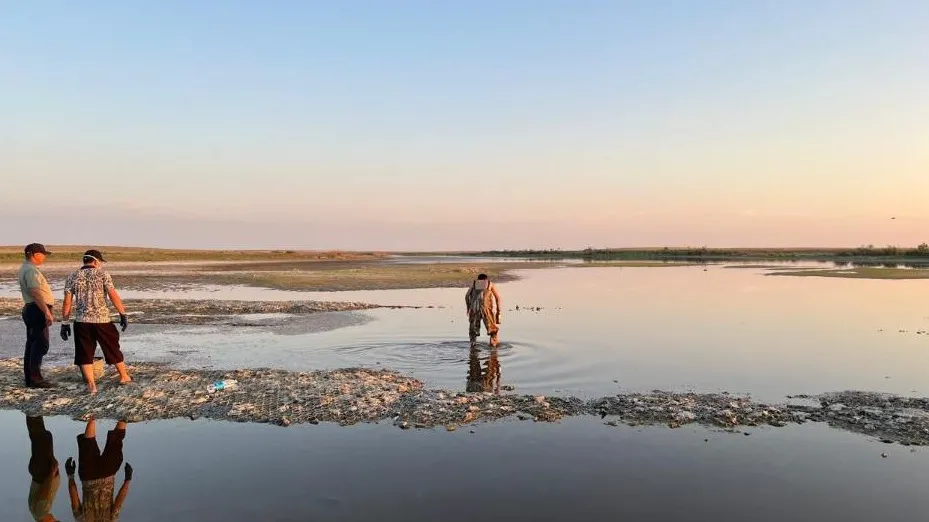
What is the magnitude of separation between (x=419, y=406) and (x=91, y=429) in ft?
17.6

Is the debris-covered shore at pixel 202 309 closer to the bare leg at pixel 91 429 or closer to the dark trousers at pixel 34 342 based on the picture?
the dark trousers at pixel 34 342

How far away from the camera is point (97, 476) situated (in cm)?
814

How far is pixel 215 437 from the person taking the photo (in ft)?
32.1


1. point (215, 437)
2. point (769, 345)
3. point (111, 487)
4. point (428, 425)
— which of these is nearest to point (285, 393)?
point (215, 437)

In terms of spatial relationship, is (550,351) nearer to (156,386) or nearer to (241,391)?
(241,391)

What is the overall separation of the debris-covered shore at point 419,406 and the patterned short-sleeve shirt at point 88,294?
57.9 inches

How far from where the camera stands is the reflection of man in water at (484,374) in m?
13.3

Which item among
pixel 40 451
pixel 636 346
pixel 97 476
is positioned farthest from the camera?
pixel 636 346

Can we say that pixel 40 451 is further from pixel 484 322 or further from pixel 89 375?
pixel 484 322

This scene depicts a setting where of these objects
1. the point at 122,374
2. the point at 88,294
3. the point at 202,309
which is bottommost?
the point at 202,309

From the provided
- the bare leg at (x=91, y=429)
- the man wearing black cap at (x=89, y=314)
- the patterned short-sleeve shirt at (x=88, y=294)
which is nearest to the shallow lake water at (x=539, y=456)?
the bare leg at (x=91, y=429)

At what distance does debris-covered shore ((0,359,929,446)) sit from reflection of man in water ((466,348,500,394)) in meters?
1.04

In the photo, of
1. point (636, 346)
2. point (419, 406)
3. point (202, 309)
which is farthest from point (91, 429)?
point (202, 309)

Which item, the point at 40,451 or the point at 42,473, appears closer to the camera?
the point at 42,473
